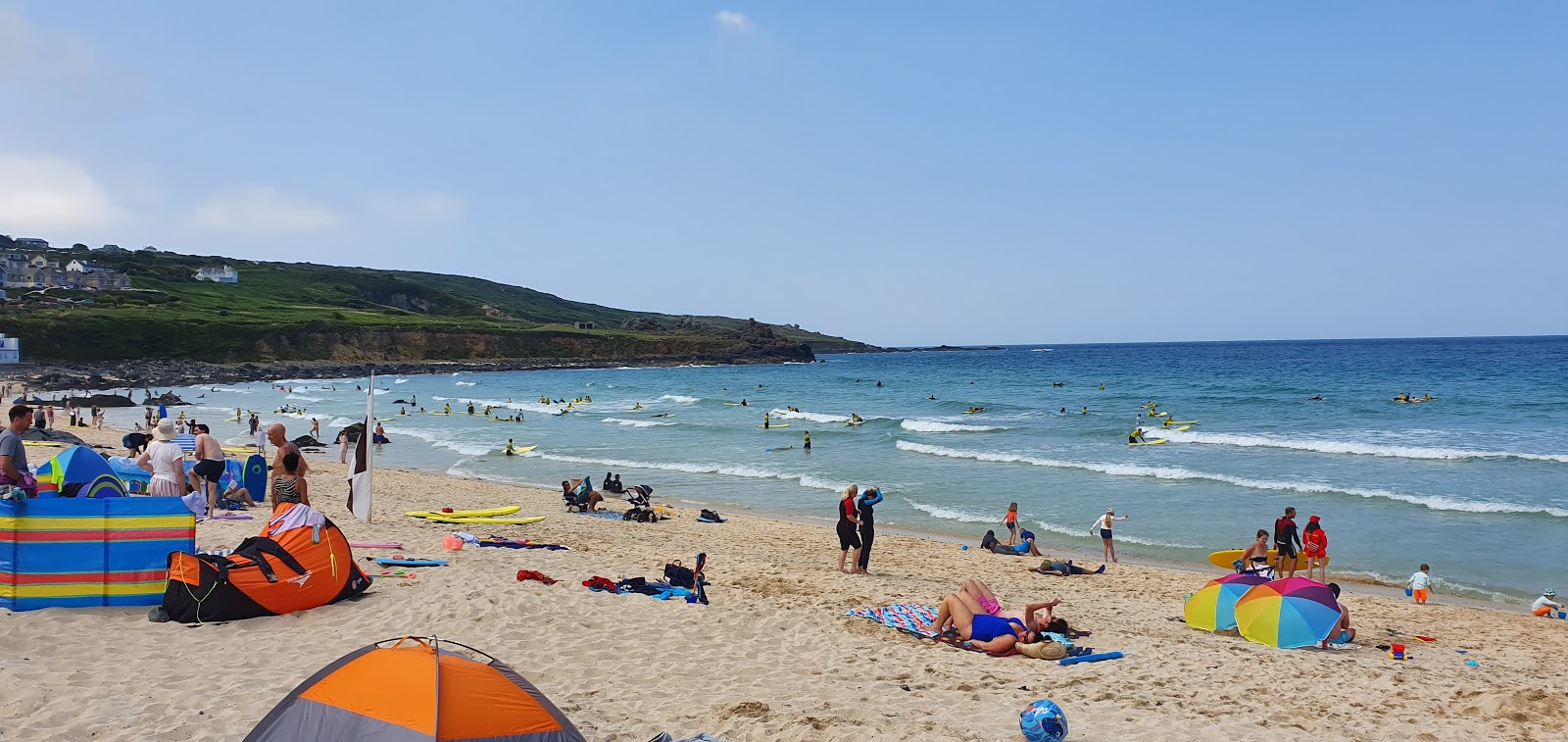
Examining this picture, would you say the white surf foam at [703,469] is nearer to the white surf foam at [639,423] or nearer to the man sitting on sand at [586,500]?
the man sitting on sand at [586,500]

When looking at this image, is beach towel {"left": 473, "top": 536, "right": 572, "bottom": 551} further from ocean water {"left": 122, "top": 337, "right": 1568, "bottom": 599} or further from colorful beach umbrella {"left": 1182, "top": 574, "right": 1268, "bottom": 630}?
colorful beach umbrella {"left": 1182, "top": 574, "right": 1268, "bottom": 630}

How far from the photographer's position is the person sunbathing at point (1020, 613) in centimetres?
904

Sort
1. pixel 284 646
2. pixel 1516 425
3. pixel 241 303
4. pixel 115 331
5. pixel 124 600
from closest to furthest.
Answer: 1. pixel 284 646
2. pixel 124 600
3. pixel 1516 425
4. pixel 115 331
5. pixel 241 303

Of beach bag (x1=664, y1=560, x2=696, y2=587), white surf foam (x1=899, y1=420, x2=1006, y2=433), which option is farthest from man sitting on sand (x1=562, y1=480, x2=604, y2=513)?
white surf foam (x1=899, y1=420, x2=1006, y2=433)

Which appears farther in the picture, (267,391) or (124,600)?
(267,391)

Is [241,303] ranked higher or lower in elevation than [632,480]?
higher

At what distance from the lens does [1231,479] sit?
2350 cm

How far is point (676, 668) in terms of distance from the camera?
7.66 meters

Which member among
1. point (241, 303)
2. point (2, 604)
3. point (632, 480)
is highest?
point (241, 303)

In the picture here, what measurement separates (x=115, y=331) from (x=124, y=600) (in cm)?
8381

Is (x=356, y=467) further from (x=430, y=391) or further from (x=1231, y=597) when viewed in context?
(x=430, y=391)

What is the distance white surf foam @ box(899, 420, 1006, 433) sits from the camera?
37719mm

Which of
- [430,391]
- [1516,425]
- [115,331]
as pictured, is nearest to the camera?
[1516,425]

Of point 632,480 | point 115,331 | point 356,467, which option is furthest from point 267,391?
point 356,467
